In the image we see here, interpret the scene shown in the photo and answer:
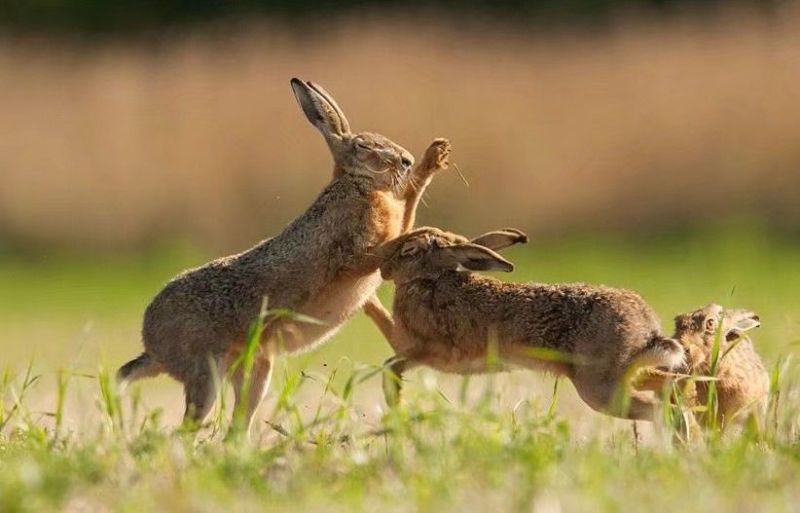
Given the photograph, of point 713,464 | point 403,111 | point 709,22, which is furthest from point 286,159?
point 713,464

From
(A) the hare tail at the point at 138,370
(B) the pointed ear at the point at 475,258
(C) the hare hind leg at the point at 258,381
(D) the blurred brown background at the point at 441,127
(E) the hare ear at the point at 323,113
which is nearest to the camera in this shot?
(B) the pointed ear at the point at 475,258

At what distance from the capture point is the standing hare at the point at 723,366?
6.75 metres

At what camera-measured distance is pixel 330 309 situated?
25.2 feet

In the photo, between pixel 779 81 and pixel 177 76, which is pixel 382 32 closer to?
pixel 177 76

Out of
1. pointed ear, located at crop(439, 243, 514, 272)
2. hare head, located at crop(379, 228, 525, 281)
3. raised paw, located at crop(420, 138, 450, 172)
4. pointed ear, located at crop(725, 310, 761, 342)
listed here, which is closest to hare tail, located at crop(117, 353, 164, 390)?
hare head, located at crop(379, 228, 525, 281)

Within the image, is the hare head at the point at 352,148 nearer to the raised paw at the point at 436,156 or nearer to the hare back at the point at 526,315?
the raised paw at the point at 436,156

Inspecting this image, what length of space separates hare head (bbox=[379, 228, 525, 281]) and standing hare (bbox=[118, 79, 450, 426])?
134mm

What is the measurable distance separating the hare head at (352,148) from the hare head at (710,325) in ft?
4.87

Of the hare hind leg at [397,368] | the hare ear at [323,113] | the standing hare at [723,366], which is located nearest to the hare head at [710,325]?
A: the standing hare at [723,366]

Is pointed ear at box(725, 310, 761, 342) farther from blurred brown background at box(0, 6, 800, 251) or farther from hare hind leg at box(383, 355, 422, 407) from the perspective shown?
blurred brown background at box(0, 6, 800, 251)

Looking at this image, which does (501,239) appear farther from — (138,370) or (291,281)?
(138,370)

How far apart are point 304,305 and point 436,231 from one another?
0.59 m

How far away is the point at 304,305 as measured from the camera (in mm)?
7559

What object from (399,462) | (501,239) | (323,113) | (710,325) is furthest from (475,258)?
(399,462)
